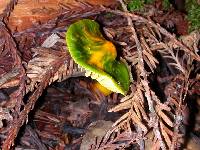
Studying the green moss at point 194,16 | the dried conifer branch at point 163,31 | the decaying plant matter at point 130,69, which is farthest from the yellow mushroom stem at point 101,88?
the green moss at point 194,16

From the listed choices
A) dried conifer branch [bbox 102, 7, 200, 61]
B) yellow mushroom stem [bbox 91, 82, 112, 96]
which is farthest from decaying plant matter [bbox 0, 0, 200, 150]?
yellow mushroom stem [bbox 91, 82, 112, 96]

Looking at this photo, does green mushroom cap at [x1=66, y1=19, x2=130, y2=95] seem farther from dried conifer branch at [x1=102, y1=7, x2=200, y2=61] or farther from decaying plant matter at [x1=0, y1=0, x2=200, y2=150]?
dried conifer branch at [x1=102, y1=7, x2=200, y2=61]

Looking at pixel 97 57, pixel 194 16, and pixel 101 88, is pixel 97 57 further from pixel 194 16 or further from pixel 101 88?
pixel 194 16

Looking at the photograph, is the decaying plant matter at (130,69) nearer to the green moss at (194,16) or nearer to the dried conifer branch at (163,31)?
the dried conifer branch at (163,31)

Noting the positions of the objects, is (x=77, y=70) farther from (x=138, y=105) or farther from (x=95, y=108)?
(x=138, y=105)

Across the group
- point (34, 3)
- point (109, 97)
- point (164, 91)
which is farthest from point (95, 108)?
point (34, 3)
